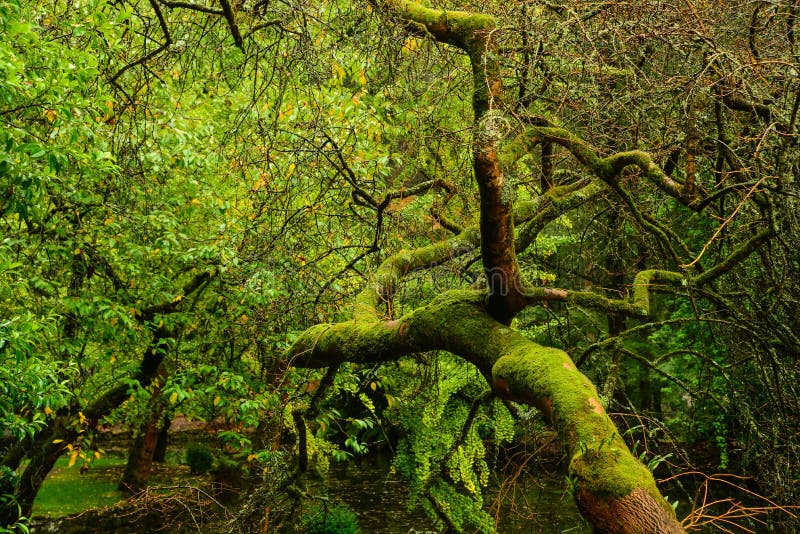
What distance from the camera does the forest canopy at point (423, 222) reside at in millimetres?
3584

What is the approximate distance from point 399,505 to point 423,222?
11412 millimetres

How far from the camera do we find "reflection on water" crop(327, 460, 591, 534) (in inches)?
528

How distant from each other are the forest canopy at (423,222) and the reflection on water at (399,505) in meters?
3.70

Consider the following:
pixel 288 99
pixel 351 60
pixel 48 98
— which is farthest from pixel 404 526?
pixel 48 98

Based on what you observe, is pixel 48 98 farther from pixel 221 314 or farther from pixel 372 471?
pixel 372 471

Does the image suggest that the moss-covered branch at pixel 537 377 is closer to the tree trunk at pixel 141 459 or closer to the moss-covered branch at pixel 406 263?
the moss-covered branch at pixel 406 263

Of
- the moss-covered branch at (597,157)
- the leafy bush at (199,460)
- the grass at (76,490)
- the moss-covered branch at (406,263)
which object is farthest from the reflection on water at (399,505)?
the moss-covered branch at (597,157)

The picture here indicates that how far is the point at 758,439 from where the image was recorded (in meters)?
3.92

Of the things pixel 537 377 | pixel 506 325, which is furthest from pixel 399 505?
pixel 537 377

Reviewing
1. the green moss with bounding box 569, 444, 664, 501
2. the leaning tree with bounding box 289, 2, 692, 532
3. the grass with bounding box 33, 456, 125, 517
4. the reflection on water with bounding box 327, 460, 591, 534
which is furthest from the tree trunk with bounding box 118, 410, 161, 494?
the green moss with bounding box 569, 444, 664, 501

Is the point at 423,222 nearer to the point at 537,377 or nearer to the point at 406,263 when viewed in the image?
the point at 406,263

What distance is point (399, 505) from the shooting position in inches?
647

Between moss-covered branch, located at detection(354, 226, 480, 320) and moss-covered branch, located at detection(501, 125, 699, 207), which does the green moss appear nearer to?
moss-covered branch, located at detection(501, 125, 699, 207)

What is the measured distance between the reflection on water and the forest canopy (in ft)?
12.2
